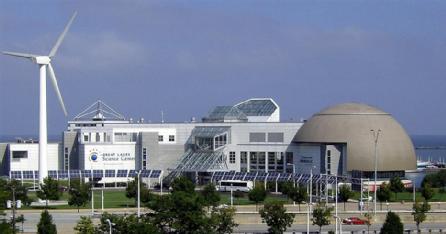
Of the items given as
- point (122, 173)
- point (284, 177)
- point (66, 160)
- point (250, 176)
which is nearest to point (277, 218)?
Result: point (284, 177)

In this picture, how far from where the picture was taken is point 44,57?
103938 millimetres

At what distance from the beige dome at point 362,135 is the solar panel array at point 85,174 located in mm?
19597

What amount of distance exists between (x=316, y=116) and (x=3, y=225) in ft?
261

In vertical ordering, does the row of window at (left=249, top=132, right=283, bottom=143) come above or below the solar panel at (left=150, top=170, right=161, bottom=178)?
above

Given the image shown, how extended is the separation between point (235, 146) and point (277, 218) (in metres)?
67.6

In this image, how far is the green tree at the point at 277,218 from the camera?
6569cm

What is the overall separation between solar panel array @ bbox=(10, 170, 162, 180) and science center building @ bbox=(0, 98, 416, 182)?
0.91 feet

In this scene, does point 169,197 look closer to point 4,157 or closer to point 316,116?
point 316,116

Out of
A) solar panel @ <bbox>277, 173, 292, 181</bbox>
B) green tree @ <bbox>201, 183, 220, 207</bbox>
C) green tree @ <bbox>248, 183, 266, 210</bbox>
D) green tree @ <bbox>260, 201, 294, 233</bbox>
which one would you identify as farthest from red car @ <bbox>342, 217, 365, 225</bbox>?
solar panel @ <bbox>277, 173, 292, 181</bbox>

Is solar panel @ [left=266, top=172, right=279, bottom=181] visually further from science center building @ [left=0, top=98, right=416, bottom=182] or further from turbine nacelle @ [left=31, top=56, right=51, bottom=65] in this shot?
turbine nacelle @ [left=31, top=56, right=51, bottom=65]

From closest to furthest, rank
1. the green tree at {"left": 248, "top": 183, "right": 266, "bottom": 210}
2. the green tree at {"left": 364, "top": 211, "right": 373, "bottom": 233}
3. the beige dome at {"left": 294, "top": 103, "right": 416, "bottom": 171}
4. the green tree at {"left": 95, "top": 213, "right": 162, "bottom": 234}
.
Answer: the green tree at {"left": 95, "top": 213, "right": 162, "bottom": 234}, the green tree at {"left": 364, "top": 211, "right": 373, "bottom": 233}, the green tree at {"left": 248, "top": 183, "right": 266, "bottom": 210}, the beige dome at {"left": 294, "top": 103, "right": 416, "bottom": 171}

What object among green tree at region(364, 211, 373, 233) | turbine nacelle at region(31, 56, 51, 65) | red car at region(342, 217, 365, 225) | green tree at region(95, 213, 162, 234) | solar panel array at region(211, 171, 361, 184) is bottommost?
red car at region(342, 217, 365, 225)

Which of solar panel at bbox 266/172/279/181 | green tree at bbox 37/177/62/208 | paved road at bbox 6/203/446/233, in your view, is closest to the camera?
paved road at bbox 6/203/446/233

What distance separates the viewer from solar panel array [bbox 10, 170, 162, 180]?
127 m
